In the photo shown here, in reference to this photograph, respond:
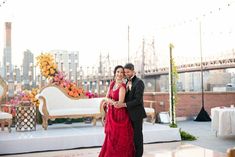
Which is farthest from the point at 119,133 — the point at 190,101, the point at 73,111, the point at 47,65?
the point at 190,101

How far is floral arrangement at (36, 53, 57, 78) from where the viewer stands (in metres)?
6.84

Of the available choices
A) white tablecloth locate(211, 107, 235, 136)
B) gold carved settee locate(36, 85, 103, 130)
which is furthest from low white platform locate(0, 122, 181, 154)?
white tablecloth locate(211, 107, 235, 136)

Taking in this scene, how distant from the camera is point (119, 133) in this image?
3.56 meters

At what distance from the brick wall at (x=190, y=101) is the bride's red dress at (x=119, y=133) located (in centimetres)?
539

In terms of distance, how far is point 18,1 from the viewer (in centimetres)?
818

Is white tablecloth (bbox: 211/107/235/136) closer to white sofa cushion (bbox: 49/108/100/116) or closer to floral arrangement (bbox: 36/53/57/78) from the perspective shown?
white sofa cushion (bbox: 49/108/100/116)

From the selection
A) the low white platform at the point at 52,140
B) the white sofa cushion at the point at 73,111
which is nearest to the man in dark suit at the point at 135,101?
the low white platform at the point at 52,140

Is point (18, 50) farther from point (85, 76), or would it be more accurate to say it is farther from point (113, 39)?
point (113, 39)

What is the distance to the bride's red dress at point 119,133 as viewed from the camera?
11.6ft

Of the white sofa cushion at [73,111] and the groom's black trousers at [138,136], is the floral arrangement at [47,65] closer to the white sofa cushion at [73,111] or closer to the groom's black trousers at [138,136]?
the white sofa cushion at [73,111]

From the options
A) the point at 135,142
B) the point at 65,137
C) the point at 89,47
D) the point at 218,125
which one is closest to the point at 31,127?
the point at 65,137

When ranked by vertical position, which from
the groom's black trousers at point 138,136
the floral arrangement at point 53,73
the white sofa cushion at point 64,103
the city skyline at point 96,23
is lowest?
the groom's black trousers at point 138,136

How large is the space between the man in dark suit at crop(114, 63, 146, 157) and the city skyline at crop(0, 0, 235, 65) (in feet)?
9.04

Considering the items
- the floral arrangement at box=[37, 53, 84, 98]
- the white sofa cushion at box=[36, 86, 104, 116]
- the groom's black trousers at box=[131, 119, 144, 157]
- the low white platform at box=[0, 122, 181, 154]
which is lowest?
the low white platform at box=[0, 122, 181, 154]
